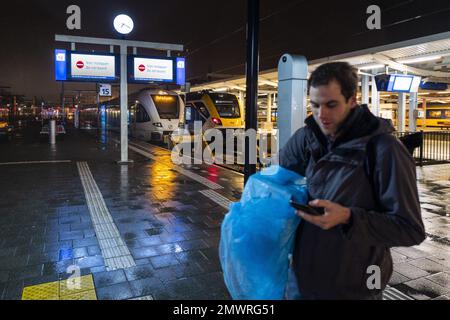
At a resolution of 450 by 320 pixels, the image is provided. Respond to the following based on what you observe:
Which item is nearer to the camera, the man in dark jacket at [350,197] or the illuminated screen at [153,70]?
the man in dark jacket at [350,197]

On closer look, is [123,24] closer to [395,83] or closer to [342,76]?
[395,83]

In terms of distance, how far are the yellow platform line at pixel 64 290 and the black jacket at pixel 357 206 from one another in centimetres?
219

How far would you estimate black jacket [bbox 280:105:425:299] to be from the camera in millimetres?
1461

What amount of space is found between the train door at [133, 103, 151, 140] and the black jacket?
18.9m

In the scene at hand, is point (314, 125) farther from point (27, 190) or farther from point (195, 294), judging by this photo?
point (27, 190)

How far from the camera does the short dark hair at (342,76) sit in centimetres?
160

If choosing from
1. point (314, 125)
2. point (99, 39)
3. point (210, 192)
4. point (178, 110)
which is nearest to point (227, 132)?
point (178, 110)

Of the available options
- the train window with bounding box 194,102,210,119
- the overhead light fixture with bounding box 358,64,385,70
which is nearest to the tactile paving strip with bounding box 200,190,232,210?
the overhead light fixture with bounding box 358,64,385,70

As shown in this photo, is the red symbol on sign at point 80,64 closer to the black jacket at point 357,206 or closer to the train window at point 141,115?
the train window at point 141,115

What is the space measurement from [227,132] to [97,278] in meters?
14.5

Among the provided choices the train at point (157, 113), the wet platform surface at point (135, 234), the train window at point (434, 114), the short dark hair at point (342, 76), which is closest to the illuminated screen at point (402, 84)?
the wet platform surface at point (135, 234)

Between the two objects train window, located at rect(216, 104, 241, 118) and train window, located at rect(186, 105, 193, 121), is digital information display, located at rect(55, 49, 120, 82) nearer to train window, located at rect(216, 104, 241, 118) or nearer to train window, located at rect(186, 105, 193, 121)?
train window, located at rect(216, 104, 241, 118)

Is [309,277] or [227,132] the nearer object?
[309,277]

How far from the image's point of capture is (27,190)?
290 inches
